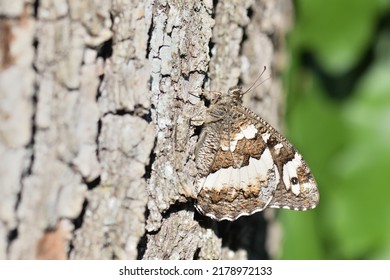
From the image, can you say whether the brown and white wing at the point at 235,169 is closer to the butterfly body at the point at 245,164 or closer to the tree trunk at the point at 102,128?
the butterfly body at the point at 245,164

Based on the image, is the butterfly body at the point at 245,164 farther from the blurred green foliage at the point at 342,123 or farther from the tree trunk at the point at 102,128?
the blurred green foliage at the point at 342,123

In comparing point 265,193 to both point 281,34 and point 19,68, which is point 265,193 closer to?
point 281,34

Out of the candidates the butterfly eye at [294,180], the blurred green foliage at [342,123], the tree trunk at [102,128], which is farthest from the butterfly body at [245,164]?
the blurred green foliage at [342,123]

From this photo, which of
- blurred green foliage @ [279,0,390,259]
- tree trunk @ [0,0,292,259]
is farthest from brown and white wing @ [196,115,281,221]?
blurred green foliage @ [279,0,390,259]

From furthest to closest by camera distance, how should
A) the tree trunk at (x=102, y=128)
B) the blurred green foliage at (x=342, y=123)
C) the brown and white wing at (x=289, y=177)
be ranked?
the blurred green foliage at (x=342, y=123), the brown and white wing at (x=289, y=177), the tree trunk at (x=102, y=128)

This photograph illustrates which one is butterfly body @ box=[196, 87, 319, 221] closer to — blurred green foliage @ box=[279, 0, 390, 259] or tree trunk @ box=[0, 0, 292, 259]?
tree trunk @ box=[0, 0, 292, 259]

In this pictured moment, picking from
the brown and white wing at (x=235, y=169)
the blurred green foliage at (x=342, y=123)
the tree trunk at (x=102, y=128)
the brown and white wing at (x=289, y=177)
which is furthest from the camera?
the blurred green foliage at (x=342, y=123)

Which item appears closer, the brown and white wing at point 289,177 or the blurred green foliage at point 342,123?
the brown and white wing at point 289,177
